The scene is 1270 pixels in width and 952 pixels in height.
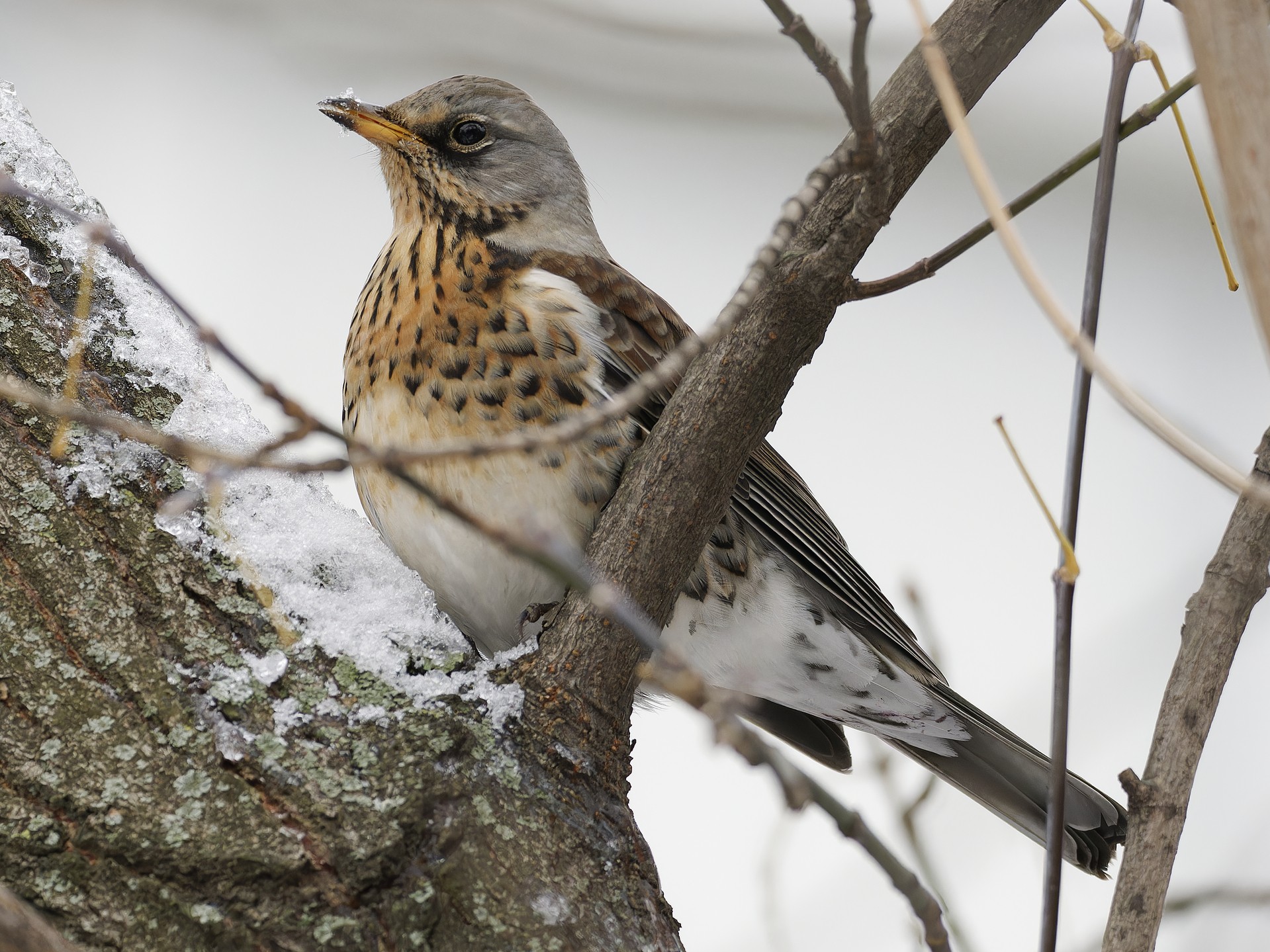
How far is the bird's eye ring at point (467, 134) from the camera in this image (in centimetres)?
313

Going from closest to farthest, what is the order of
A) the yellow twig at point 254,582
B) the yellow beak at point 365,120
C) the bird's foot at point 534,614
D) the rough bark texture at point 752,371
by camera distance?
1. the rough bark texture at point 752,371
2. the yellow twig at point 254,582
3. the bird's foot at point 534,614
4. the yellow beak at point 365,120

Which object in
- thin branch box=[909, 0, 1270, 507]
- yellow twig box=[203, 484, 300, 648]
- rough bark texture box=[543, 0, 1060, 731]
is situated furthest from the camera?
yellow twig box=[203, 484, 300, 648]

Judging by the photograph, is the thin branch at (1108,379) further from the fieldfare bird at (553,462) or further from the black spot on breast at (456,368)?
the black spot on breast at (456,368)

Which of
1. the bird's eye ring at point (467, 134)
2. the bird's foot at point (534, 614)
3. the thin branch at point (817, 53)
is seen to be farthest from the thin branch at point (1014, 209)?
the bird's eye ring at point (467, 134)

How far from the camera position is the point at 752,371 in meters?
1.81

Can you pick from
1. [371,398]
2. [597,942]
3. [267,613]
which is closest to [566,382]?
[371,398]

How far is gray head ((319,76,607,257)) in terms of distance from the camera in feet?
9.96

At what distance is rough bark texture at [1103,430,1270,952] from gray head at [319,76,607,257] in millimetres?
1717

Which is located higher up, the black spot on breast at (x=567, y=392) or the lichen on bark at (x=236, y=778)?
the black spot on breast at (x=567, y=392)

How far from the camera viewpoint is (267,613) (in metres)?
1.85

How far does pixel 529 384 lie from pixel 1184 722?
4.54ft

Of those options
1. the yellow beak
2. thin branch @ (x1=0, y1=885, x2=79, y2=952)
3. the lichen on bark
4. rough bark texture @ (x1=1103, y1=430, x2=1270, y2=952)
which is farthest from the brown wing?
thin branch @ (x1=0, y1=885, x2=79, y2=952)

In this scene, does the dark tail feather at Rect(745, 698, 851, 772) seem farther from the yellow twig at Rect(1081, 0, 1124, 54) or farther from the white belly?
the yellow twig at Rect(1081, 0, 1124, 54)

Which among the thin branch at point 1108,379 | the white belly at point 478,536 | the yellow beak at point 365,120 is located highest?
the yellow beak at point 365,120
